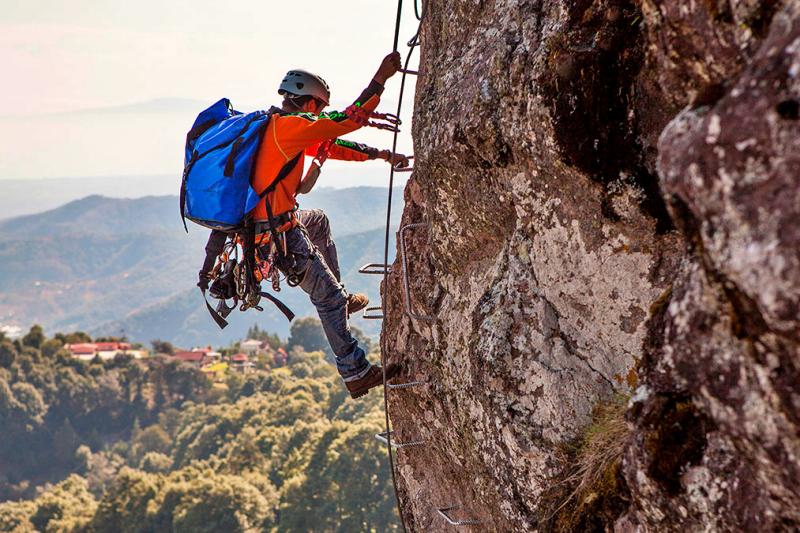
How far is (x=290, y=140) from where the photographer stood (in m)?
6.88

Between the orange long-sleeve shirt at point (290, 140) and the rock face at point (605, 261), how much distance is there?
0.59m

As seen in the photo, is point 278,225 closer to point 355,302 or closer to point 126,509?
point 355,302

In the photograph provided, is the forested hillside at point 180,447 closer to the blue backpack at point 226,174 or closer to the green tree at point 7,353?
the green tree at point 7,353

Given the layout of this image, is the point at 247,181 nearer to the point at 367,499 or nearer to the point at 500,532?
the point at 500,532

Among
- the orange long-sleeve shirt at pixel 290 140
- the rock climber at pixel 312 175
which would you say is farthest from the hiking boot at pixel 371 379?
the orange long-sleeve shirt at pixel 290 140

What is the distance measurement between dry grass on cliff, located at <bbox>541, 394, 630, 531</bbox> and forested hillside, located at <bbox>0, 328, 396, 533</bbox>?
56299 mm

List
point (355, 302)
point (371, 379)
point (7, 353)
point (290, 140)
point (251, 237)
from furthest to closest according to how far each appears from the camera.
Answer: point (7, 353), point (355, 302), point (371, 379), point (251, 237), point (290, 140)

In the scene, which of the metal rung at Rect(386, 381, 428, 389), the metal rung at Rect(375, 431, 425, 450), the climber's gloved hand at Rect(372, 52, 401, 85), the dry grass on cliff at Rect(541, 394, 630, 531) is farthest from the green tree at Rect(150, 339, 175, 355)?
the dry grass on cliff at Rect(541, 394, 630, 531)

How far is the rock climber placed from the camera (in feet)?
22.6

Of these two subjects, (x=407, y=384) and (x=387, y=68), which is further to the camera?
(x=407, y=384)

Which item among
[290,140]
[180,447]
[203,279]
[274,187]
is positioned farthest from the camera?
[180,447]

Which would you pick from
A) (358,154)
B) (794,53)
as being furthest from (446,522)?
Result: (794,53)

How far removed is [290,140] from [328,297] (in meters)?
1.56

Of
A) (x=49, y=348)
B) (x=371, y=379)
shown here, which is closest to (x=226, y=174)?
(x=371, y=379)
